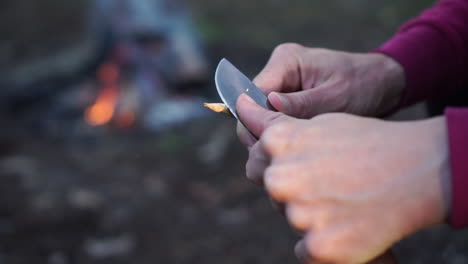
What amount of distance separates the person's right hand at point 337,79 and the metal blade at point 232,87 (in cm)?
15

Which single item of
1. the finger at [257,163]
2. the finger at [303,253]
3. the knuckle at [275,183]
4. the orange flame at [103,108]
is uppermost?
the knuckle at [275,183]

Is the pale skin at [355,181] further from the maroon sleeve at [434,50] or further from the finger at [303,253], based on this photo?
the maroon sleeve at [434,50]

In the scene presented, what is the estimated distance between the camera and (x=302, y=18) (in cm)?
385

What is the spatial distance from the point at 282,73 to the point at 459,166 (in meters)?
0.61

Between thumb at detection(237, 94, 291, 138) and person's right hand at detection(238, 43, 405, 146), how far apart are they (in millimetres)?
252

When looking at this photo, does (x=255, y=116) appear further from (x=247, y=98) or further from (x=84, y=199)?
(x=84, y=199)


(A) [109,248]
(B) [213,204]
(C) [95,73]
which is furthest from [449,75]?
(C) [95,73]

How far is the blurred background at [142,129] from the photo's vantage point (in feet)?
6.98

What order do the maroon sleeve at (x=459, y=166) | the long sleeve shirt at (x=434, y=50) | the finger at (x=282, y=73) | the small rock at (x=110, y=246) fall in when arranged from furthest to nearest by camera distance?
1. the small rock at (x=110, y=246)
2. the long sleeve shirt at (x=434, y=50)
3. the finger at (x=282, y=73)
4. the maroon sleeve at (x=459, y=166)

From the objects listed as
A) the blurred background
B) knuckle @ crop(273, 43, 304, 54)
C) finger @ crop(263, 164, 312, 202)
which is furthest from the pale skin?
the blurred background

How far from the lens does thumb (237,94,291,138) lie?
1.00m

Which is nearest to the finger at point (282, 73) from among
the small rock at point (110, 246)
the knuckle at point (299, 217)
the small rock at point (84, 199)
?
the knuckle at point (299, 217)

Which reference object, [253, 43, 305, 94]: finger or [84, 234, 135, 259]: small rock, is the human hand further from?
[84, 234, 135, 259]: small rock

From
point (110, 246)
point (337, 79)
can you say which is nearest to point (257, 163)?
point (337, 79)
